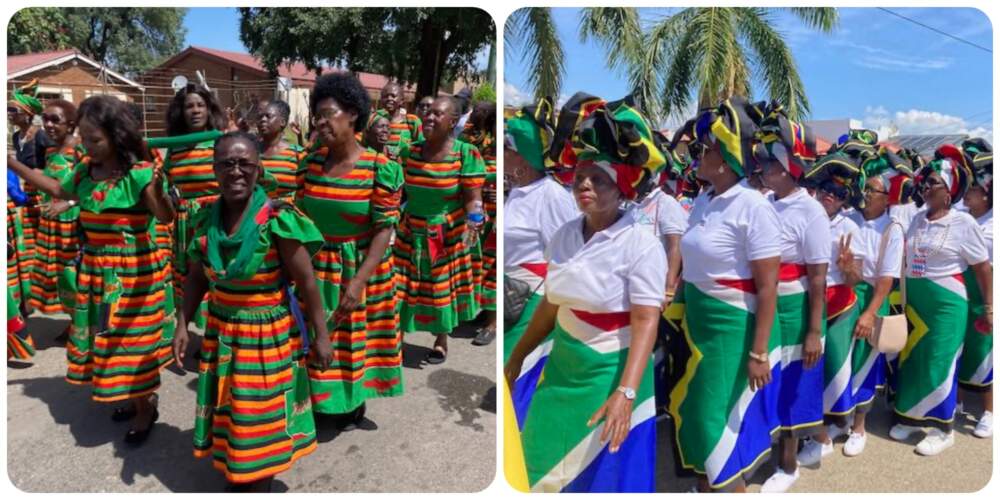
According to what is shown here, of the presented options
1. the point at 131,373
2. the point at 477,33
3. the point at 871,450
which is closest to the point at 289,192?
the point at 131,373

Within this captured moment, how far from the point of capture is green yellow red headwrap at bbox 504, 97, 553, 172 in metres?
3.26

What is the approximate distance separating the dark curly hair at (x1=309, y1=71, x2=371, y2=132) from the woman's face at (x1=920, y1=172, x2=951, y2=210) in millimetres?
3205

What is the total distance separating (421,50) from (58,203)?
1081 centimetres

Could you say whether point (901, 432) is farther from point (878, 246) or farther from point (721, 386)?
point (721, 386)

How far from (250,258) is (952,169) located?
3.86 metres

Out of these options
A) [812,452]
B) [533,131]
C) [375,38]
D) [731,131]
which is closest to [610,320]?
[731,131]

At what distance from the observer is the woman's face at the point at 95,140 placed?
3.33 meters

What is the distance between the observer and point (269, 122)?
4.44 metres

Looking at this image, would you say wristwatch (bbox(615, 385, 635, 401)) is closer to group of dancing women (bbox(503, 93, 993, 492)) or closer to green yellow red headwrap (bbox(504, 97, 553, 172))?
group of dancing women (bbox(503, 93, 993, 492))

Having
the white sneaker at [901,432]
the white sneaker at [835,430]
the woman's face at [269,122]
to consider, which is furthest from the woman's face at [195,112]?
the white sneaker at [901,432]

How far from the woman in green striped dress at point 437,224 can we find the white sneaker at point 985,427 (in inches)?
134

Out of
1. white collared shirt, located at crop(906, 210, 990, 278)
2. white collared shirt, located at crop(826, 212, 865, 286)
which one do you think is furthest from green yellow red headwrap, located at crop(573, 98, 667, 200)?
white collared shirt, located at crop(906, 210, 990, 278)

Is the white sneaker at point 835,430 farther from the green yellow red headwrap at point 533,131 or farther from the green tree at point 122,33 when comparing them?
the green tree at point 122,33

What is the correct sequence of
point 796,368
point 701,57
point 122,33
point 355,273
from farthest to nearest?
point 122,33, point 701,57, point 355,273, point 796,368
